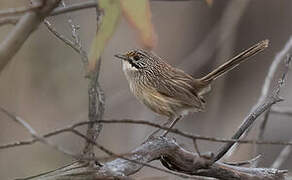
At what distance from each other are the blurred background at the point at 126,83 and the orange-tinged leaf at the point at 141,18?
11.4 feet

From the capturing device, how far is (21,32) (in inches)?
63.8

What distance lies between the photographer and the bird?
3.98m

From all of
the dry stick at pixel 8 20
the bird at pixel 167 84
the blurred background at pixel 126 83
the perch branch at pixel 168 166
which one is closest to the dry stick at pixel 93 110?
the perch branch at pixel 168 166

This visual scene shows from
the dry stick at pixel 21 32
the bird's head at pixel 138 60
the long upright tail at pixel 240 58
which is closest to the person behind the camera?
the dry stick at pixel 21 32

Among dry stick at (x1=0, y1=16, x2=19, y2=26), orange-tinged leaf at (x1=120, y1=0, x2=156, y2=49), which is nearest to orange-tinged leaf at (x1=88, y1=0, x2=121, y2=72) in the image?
Answer: orange-tinged leaf at (x1=120, y1=0, x2=156, y2=49)

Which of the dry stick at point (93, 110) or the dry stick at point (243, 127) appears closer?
the dry stick at point (93, 110)

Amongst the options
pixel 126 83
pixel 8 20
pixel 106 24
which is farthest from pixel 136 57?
pixel 126 83

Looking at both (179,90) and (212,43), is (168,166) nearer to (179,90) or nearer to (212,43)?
(179,90)

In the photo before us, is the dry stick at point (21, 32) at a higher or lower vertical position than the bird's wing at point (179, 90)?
lower

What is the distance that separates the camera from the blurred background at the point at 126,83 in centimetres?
653

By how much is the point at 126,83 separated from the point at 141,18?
613 centimetres

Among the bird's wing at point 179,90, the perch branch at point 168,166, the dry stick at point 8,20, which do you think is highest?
the bird's wing at point 179,90

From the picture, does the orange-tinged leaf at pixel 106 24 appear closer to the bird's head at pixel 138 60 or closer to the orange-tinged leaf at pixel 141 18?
the orange-tinged leaf at pixel 141 18

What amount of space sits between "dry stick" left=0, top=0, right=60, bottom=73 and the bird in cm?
232
